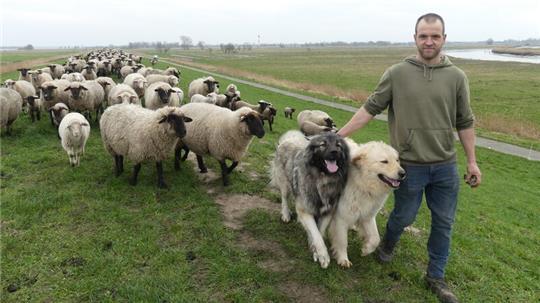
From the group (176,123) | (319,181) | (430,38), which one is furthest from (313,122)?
(430,38)

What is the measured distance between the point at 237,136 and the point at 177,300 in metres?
4.37

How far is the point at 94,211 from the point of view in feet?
21.2

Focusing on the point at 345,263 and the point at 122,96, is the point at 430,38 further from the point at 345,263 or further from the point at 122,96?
the point at 122,96

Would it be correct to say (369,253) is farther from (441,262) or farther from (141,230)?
(141,230)

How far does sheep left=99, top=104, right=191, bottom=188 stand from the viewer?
24.8 feet

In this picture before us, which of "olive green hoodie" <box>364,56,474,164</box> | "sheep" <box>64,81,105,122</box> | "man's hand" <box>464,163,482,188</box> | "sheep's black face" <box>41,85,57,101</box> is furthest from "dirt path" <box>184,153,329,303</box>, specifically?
"sheep's black face" <box>41,85,57,101</box>

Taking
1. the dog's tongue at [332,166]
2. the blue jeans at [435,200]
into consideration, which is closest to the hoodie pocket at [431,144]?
the blue jeans at [435,200]

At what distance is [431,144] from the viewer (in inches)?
160

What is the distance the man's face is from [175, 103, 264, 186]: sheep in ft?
14.6

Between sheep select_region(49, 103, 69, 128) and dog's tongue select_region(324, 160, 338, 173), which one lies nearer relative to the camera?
dog's tongue select_region(324, 160, 338, 173)

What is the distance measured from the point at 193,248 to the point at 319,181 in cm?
220

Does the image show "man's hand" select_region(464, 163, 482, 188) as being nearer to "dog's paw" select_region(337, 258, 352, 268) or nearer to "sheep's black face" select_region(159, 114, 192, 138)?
"dog's paw" select_region(337, 258, 352, 268)

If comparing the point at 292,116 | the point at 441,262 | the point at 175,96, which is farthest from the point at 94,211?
the point at 292,116

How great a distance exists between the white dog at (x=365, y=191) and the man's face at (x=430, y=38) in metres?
1.16
